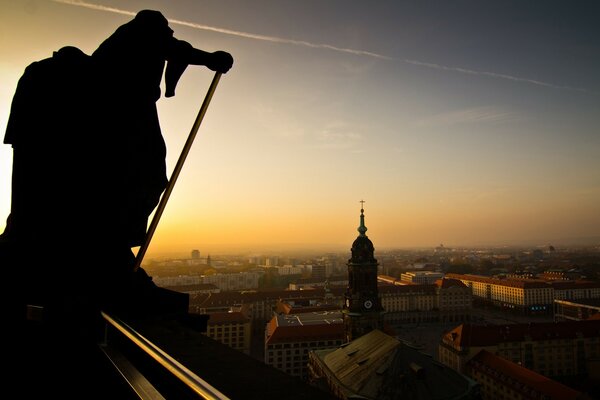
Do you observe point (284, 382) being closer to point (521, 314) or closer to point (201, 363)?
point (201, 363)

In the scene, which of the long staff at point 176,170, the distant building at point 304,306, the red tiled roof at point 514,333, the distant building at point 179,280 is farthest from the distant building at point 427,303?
the long staff at point 176,170

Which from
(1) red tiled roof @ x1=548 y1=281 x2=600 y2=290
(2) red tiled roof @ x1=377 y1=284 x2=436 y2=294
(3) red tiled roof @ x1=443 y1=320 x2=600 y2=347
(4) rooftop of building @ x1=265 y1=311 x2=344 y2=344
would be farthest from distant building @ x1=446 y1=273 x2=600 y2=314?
(4) rooftop of building @ x1=265 y1=311 x2=344 y2=344

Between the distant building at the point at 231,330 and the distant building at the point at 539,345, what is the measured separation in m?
20.3

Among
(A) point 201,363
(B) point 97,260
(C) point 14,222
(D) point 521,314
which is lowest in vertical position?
(D) point 521,314

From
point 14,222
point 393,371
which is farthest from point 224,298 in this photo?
point 14,222

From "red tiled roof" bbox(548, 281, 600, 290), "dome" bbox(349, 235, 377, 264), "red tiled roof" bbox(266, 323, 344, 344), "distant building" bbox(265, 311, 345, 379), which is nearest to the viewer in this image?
"dome" bbox(349, 235, 377, 264)

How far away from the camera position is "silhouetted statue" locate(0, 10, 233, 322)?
9.73ft

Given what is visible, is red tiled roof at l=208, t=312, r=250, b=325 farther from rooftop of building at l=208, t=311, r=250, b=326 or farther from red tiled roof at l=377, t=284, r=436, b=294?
red tiled roof at l=377, t=284, r=436, b=294

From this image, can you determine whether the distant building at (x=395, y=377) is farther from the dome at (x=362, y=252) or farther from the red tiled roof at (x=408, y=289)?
the red tiled roof at (x=408, y=289)

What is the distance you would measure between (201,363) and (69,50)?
2687 millimetres

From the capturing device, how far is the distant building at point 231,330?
43.8m

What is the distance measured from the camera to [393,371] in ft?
60.5

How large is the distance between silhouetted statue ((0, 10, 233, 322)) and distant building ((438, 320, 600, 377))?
38652mm

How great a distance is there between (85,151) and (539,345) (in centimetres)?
4430
